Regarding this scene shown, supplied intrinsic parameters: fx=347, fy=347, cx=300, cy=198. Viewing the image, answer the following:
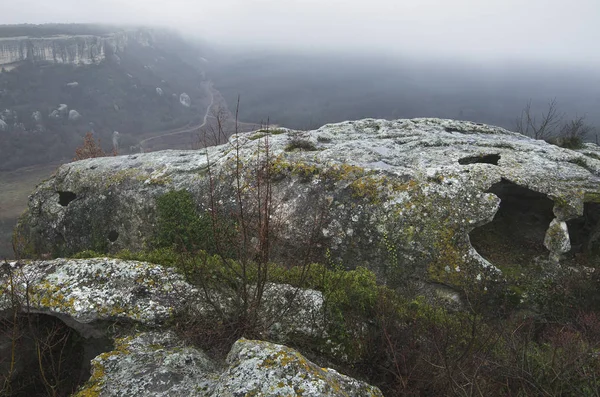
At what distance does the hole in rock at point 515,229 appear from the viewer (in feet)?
47.4

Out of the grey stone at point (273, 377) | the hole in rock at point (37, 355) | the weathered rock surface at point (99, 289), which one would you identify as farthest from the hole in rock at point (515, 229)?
the hole in rock at point (37, 355)

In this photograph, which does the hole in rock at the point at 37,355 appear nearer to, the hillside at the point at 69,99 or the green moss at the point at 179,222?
the green moss at the point at 179,222

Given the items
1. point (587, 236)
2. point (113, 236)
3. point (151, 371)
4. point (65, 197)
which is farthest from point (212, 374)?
point (65, 197)

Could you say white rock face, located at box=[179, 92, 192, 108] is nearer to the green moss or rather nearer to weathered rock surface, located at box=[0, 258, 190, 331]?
the green moss

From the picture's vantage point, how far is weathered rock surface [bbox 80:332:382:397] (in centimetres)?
472

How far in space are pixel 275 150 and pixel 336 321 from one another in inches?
424

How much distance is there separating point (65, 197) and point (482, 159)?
21455 millimetres

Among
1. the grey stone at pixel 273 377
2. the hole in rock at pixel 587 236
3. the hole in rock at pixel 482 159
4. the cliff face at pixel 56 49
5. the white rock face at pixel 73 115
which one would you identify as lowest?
the white rock face at pixel 73 115

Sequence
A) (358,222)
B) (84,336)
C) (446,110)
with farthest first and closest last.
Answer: (446,110)
(358,222)
(84,336)

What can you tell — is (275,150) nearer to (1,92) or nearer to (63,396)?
(63,396)

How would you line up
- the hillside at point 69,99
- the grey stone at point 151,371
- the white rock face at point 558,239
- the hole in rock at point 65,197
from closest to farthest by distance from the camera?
1. the grey stone at point 151,371
2. the white rock face at point 558,239
3. the hole in rock at point 65,197
4. the hillside at point 69,99

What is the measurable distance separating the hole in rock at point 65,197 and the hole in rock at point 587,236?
23559 mm

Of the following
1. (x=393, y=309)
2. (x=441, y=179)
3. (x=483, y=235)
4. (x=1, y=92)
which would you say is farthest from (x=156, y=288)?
(x=1, y=92)

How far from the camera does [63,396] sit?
622 cm
